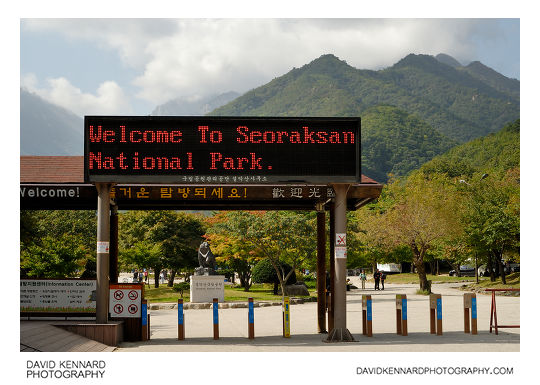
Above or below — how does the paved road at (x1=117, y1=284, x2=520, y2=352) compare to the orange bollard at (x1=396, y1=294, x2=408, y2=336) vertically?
below

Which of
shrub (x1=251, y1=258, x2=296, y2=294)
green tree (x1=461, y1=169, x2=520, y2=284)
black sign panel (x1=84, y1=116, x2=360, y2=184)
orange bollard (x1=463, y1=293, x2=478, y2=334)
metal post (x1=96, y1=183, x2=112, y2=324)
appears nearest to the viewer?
black sign panel (x1=84, y1=116, x2=360, y2=184)

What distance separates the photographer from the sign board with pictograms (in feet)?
53.2

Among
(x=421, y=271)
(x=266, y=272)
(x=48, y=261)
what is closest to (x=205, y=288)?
(x=48, y=261)

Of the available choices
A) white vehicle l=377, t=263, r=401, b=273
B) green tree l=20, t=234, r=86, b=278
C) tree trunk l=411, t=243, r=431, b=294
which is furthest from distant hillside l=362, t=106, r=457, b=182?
green tree l=20, t=234, r=86, b=278

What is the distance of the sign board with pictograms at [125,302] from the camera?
Result: 53.2 feet

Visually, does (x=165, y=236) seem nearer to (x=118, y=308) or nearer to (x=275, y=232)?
(x=275, y=232)

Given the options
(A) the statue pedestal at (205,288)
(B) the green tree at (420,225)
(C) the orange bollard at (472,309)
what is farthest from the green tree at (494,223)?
(C) the orange bollard at (472,309)

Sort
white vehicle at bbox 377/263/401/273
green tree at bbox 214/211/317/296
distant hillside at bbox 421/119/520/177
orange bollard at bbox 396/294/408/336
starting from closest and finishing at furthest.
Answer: orange bollard at bbox 396/294/408/336
green tree at bbox 214/211/317/296
white vehicle at bbox 377/263/401/273
distant hillside at bbox 421/119/520/177

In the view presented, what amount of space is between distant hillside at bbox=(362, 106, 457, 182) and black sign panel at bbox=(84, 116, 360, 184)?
134336 mm

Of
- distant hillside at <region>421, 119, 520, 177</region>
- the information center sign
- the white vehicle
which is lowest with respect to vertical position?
the white vehicle

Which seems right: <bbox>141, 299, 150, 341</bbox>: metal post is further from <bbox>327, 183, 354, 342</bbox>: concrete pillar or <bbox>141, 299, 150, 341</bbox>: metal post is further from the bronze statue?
the bronze statue

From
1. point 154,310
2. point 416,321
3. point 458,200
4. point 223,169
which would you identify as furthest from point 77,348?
point 458,200

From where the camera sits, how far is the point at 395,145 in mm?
152125

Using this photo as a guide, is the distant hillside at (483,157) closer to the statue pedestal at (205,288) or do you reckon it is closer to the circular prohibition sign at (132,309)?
the statue pedestal at (205,288)
